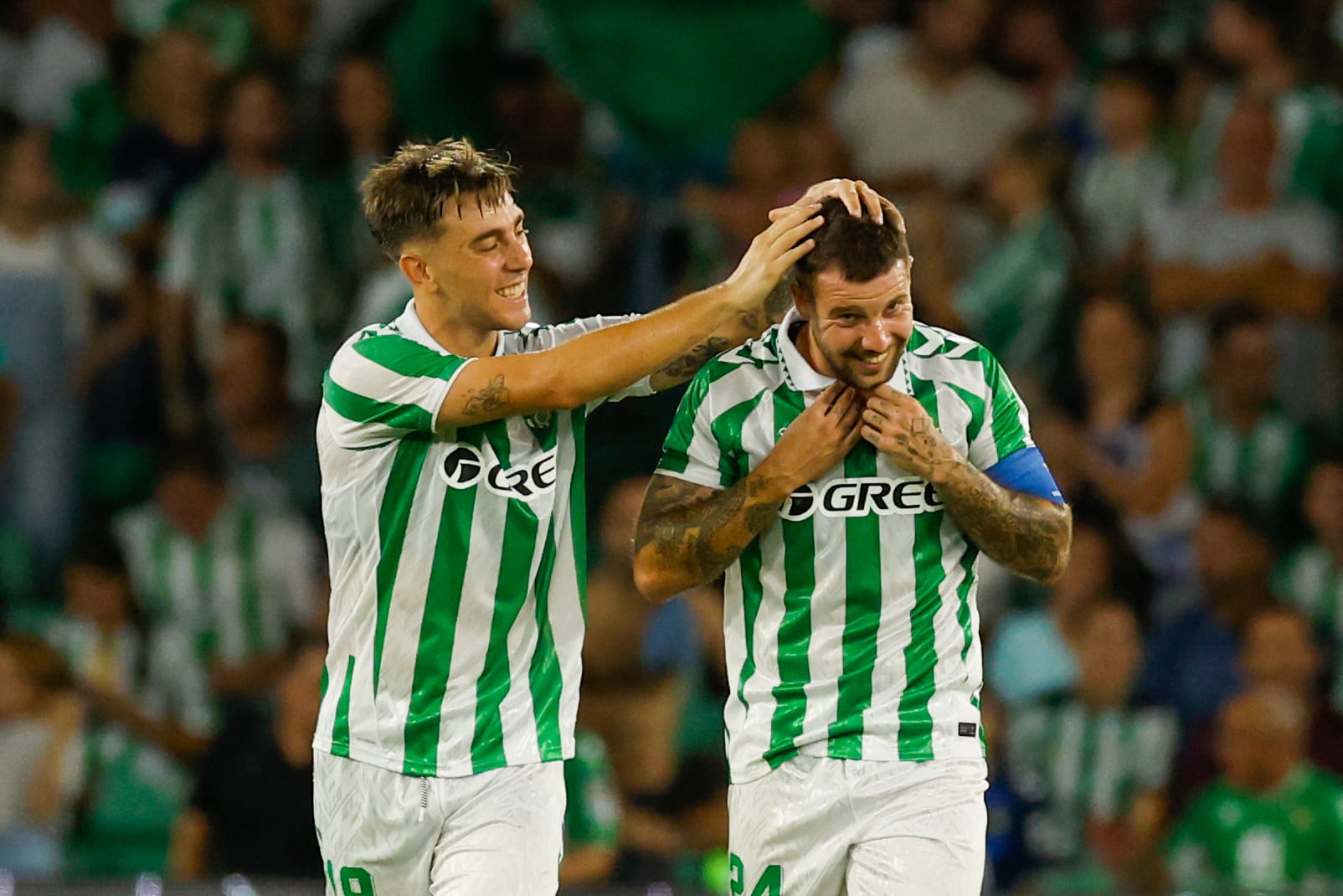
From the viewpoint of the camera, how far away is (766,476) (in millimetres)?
3965

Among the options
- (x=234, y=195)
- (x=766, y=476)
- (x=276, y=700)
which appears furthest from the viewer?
(x=234, y=195)

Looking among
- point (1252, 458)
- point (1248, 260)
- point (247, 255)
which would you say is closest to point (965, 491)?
point (1252, 458)

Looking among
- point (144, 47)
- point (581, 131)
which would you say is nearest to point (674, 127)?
point (581, 131)

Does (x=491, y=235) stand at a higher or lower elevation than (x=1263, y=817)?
higher

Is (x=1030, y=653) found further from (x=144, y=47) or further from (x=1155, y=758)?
(x=144, y=47)

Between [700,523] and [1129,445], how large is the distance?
12.9ft

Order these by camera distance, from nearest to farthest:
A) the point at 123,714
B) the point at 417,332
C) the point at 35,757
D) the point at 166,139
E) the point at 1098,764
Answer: the point at 417,332 → the point at 1098,764 → the point at 35,757 → the point at 123,714 → the point at 166,139

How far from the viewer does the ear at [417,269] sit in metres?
4.21

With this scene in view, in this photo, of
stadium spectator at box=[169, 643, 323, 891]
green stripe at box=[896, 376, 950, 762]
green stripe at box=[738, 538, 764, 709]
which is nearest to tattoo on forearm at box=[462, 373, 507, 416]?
green stripe at box=[738, 538, 764, 709]

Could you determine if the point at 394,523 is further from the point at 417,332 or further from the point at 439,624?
the point at 417,332

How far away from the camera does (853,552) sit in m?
4.04

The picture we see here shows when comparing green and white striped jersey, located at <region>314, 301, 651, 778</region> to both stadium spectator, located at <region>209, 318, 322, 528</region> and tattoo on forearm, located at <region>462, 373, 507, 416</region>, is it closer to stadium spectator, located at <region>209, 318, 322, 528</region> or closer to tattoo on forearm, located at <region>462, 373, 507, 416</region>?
tattoo on forearm, located at <region>462, 373, 507, 416</region>

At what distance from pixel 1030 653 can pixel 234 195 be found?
3.73 m

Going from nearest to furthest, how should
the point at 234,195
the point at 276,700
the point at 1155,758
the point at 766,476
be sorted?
the point at 766,476 < the point at 1155,758 < the point at 276,700 < the point at 234,195
